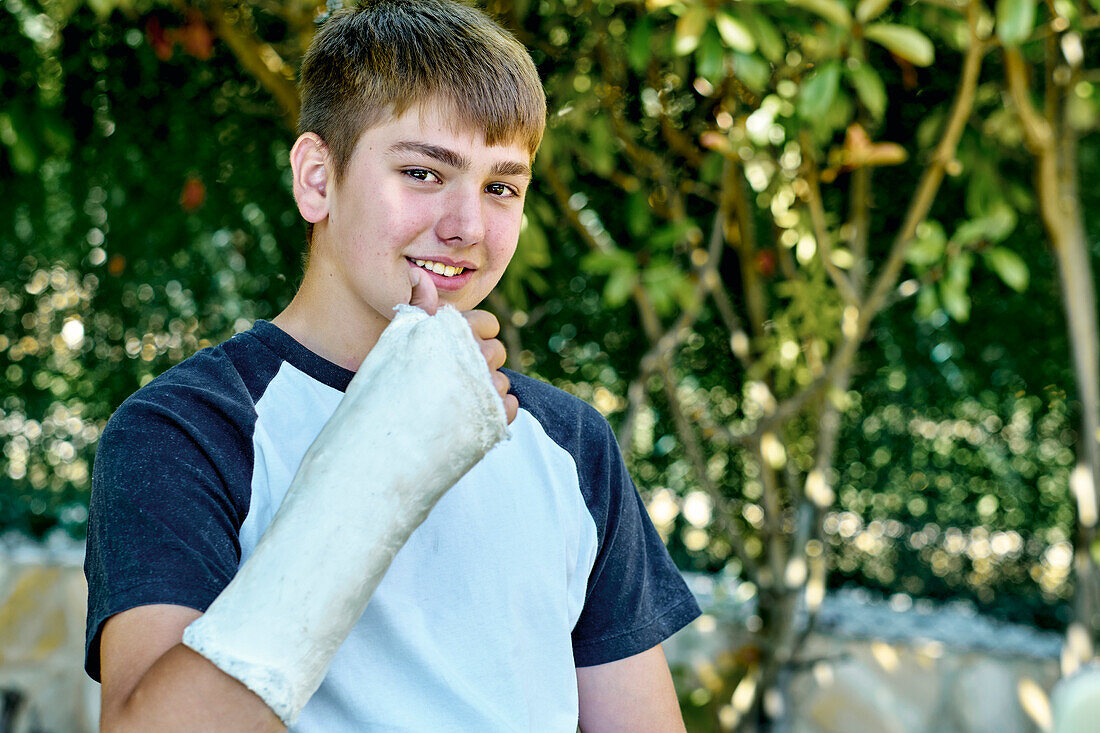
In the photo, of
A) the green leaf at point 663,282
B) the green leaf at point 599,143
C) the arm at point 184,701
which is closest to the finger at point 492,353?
the arm at point 184,701

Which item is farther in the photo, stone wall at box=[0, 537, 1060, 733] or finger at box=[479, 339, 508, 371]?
stone wall at box=[0, 537, 1060, 733]

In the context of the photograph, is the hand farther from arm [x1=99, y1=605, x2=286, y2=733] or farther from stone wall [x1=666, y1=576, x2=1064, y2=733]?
stone wall [x1=666, y1=576, x2=1064, y2=733]

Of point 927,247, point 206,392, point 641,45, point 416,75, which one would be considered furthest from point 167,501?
point 927,247

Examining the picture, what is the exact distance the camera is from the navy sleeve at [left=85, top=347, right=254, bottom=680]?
735 mm

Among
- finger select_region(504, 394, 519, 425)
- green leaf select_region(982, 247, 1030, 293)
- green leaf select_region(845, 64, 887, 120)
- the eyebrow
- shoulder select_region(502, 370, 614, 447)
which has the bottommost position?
green leaf select_region(982, 247, 1030, 293)

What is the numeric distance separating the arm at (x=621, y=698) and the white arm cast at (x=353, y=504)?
45 centimetres

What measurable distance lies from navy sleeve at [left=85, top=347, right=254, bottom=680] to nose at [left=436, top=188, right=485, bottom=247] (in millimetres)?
248

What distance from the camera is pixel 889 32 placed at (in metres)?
1.71

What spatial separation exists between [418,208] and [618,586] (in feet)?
1.53

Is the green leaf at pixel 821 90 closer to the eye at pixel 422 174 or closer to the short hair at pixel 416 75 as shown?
the short hair at pixel 416 75

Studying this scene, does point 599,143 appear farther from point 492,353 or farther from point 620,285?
point 492,353

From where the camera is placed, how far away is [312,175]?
102 centimetres

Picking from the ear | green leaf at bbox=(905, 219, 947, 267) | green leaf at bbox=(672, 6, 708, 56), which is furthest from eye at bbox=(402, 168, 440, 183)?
green leaf at bbox=(905, 219, 947, 267)

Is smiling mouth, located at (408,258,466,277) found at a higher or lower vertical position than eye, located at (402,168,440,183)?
lower
